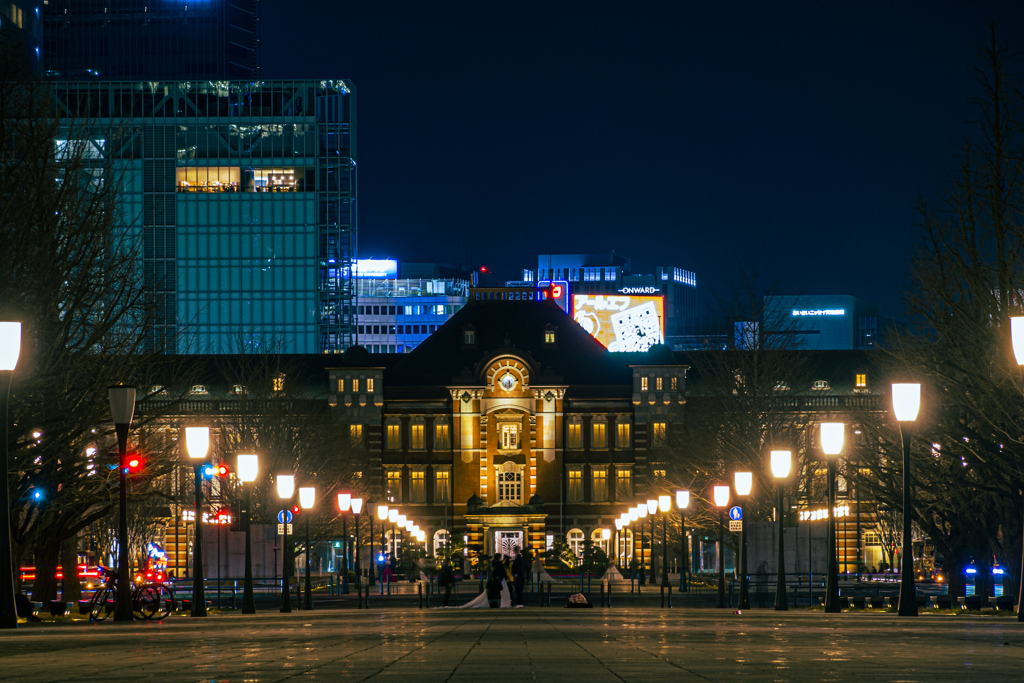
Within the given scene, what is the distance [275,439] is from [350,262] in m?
88.7

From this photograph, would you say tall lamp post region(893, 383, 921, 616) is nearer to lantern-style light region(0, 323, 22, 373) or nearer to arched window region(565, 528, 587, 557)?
lantern-style light region(0, 323, 22, 373)

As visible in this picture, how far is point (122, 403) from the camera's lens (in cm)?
2653

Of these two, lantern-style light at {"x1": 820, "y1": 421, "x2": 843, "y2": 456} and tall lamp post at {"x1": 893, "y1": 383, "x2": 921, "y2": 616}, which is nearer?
tall lamp post at {"x1": 893, "y1": 383, "x2": 921, "y2": 616}

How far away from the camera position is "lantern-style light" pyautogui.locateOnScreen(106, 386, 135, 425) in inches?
1041

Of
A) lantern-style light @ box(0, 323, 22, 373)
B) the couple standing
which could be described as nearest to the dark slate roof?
the couple standing

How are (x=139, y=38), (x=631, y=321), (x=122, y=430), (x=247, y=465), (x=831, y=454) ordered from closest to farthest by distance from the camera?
(x=122, y=430)
(x=831, y=454)
(x=247, y=465)
(x=631, y=321)
(x=139, y=38)

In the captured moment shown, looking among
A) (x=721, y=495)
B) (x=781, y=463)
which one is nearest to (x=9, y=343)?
(x=781, y=463)

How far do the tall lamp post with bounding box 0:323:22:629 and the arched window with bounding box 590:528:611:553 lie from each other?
83.2 m

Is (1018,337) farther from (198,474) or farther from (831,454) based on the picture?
(198,474)

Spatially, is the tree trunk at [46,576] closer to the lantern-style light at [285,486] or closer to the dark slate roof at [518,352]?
the lantern-style light at [285,486]

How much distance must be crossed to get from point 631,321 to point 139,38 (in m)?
80.8

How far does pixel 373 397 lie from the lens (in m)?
104

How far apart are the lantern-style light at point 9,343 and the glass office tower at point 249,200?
132 m

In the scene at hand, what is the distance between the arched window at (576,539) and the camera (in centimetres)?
10463
